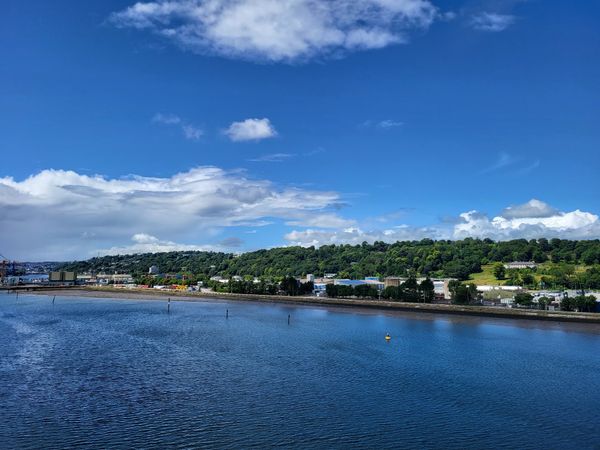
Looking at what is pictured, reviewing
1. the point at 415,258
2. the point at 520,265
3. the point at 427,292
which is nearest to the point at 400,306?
the point at 427,292

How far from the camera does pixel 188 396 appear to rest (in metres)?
21.7

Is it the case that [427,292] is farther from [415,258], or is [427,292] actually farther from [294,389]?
[415,258]

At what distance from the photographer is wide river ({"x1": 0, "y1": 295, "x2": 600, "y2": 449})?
1720 cm

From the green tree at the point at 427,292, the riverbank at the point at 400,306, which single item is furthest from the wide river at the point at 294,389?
the green tree at the point at 427,292

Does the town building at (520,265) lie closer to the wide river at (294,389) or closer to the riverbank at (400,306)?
the riverbank at (400,306)

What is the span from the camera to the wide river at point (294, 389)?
677 inches

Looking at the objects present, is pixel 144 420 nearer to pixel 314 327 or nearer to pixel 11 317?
pixel 314 327

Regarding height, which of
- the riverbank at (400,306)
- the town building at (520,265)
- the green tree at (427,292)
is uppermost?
the town building at (520,265)

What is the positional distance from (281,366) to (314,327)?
20879 millimetres

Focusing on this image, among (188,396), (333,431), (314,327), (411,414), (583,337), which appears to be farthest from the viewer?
(314,327)

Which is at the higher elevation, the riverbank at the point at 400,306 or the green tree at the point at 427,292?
the green tree at the point at 427,292

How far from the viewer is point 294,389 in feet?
76.5

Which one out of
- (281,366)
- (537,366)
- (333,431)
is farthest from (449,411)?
(537,366)

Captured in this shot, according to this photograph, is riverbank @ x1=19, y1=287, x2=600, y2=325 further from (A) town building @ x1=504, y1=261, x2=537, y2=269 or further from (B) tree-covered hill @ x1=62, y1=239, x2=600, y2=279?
(A) town building @ x1=504, y1=261, x2=537, y2=269
